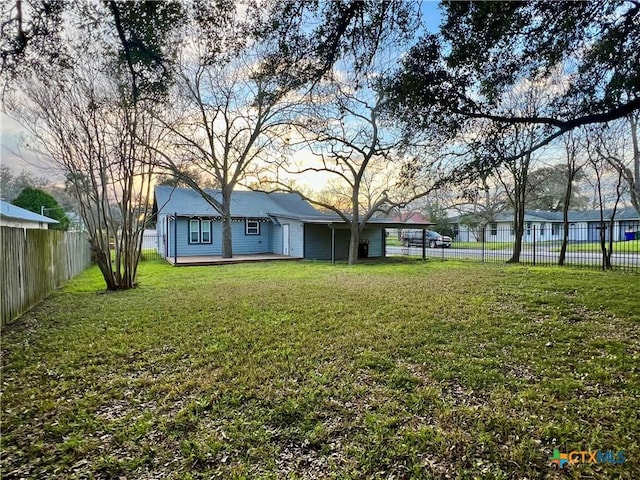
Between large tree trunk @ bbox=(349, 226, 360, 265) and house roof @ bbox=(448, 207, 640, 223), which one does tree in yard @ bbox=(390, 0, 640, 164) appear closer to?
large tree trunk @ bbox=(349, 226, 360, 265)

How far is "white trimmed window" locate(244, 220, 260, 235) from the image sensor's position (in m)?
18.5

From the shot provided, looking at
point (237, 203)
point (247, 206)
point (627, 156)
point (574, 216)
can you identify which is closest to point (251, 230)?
point (247, 206)

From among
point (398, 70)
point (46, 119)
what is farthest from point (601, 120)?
point (46, 119)

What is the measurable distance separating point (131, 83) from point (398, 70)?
3527mm

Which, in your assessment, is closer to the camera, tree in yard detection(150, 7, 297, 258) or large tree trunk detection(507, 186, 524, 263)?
tree in yard detection(150, 7, 297, 258)

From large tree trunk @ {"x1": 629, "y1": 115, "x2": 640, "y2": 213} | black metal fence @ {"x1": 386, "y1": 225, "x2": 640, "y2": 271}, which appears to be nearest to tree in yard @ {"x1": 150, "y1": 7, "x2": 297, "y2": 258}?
black metal fence @ {"x1": 386, "y1": 225, "x2": 640, "y2": 271}

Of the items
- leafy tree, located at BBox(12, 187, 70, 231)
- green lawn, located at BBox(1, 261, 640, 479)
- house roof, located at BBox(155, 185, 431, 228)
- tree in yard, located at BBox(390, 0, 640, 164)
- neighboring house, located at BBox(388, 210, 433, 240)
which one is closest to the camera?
green lawn, located at BBox(1, 261, 640, 479)

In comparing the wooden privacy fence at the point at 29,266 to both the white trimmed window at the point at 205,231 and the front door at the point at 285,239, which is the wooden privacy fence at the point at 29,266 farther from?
the front door at the point at 285,239

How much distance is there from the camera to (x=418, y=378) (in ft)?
10.7

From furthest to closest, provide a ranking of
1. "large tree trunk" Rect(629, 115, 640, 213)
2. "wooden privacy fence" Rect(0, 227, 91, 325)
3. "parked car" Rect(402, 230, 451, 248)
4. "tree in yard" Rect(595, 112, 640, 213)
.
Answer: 1. "parked car" Rect(402, 230, 451, 248)
2. "large tree trunk" Rect(629, 115, 640, 213)
3. "tree in yard" Rect(595, 112, 640, 213)
4. "wooden privacy fence" Rect(0, 227, 91, 325)

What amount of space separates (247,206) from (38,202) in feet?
35.1

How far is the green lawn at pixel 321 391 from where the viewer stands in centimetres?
218

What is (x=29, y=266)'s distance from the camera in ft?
20.1

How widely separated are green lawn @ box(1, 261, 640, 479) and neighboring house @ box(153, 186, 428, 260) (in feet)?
33.6
